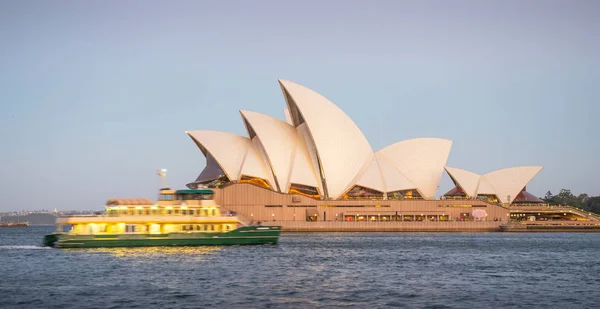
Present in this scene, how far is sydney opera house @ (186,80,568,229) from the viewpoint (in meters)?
98.4

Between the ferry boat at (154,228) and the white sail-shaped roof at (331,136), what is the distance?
38.0m

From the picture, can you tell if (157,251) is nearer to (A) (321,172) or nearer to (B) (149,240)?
(B) (149,240)

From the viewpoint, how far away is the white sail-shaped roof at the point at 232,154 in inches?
3991

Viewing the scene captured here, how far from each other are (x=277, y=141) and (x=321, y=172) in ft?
25.9

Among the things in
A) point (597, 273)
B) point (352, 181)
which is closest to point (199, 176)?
point (352, 181)

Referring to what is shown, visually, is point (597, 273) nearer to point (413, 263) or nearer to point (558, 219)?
point (413, 263)


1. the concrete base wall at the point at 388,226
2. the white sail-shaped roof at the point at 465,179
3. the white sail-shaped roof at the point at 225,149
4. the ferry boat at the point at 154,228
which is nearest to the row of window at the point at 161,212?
the ferry boat at the point at 154,228

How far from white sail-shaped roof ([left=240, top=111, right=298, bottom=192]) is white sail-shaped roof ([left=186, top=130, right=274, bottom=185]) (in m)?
2.65

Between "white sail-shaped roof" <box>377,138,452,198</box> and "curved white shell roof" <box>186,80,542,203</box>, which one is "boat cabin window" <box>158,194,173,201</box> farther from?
"white sail-shaped roof" <box>377,138,452,198</box>

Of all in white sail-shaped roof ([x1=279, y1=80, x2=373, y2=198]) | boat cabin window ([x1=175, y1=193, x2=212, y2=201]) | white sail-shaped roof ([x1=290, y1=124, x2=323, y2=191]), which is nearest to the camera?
boat cabin window ([x1=175, y1=193, x2=212, y2=201])

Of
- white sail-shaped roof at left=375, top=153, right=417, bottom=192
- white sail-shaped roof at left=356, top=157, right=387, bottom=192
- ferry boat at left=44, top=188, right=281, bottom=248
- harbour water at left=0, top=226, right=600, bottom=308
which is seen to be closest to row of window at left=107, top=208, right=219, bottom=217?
ferry boat at left=44, top=188, right=281, bottom=248

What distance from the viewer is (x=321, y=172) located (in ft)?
334

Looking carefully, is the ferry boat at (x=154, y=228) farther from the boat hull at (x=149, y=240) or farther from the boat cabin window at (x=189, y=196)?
the boat cabin window at (x=189, y=196)

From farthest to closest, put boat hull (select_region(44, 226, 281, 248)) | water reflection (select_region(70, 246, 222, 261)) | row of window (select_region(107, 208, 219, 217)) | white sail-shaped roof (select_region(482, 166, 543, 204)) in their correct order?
white sail-shaped roof (select_region(482, 166, 543, 204)) < row of window (select_region(107, 208, 219, 217)) < boat hull (select_region(44, 226, 281, 248)) < water reflection (select_region(70, 246, 222, 261))
